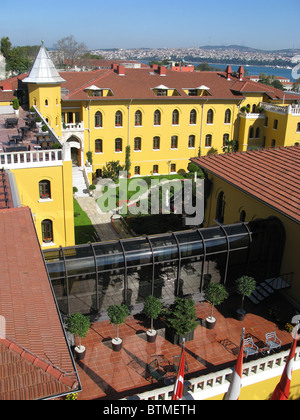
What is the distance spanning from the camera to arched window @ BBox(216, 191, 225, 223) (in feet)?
77.0

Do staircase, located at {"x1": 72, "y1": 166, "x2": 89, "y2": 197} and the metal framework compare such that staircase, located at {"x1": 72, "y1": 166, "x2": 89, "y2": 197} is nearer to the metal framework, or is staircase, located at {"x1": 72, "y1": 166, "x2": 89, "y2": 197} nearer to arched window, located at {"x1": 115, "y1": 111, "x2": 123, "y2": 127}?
arched window, located at {"x1": 115, "y1": 111, "x2": 123, "y2": 127}

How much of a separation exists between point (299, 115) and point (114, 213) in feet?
83.2

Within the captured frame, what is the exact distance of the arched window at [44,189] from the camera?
23.3 metres

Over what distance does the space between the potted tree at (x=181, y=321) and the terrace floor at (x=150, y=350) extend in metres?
0.40

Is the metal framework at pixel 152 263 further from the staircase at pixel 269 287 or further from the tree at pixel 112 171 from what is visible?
the tree at pixel 112 171

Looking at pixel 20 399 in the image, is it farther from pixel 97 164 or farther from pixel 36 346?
pixel 97 164

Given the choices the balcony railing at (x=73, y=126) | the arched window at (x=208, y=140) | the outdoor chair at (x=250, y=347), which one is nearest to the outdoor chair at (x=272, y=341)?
the outdoor chair at (x=250, y=347)

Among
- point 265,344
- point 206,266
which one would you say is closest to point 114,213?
point 206,266

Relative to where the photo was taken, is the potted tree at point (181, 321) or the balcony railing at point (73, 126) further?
the balcony railing at point (73, 126)

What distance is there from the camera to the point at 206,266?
61.4 ft

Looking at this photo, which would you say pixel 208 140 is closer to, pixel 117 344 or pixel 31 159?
pixel 31 159

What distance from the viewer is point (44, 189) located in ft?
77.3

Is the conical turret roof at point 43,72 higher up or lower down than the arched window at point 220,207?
higher up

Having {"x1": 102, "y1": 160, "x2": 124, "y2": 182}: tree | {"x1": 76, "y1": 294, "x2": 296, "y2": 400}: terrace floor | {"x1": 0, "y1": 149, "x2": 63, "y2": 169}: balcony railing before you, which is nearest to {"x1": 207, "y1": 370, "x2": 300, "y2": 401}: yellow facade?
{"x1": 76, "y1": 294, "x2": 296, "y2": 400}: terrace floor
